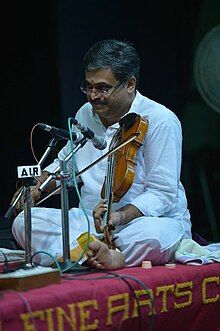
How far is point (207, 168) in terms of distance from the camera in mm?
4945

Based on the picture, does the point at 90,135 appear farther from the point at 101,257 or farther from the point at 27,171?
the point at 101,257

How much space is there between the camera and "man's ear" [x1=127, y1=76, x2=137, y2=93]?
3366 mm

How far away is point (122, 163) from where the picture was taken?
3.08 m

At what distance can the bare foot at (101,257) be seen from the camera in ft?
9.27

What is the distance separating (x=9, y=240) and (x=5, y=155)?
0.94 meters

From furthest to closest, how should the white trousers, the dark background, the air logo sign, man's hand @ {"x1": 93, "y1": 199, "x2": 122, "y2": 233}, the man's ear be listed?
1. the dark background
2. the man's ear
3. the white trousers
4. man's hand @ {"x1": 93, "y1": 199, "x2": 122, "y2": 233}
5. the air logo sign

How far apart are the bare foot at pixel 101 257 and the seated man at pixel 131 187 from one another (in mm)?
81

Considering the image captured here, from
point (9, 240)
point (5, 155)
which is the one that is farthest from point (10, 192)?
point (9, 240)

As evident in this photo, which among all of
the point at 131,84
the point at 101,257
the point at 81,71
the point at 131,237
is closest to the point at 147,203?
the point at 131,237

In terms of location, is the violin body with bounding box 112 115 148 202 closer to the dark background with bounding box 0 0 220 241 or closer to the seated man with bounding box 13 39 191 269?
the seated man with bounding box 13 39 191 269

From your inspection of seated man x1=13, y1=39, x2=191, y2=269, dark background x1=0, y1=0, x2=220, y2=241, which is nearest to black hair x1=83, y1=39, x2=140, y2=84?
seated man x1=13, y1=39, x2=191, y2=269

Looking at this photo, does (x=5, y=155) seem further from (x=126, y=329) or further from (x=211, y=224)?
(x=126, y=329)

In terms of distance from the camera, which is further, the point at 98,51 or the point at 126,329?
the point at 98,51

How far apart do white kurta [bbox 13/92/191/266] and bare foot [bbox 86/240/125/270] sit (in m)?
0.20
